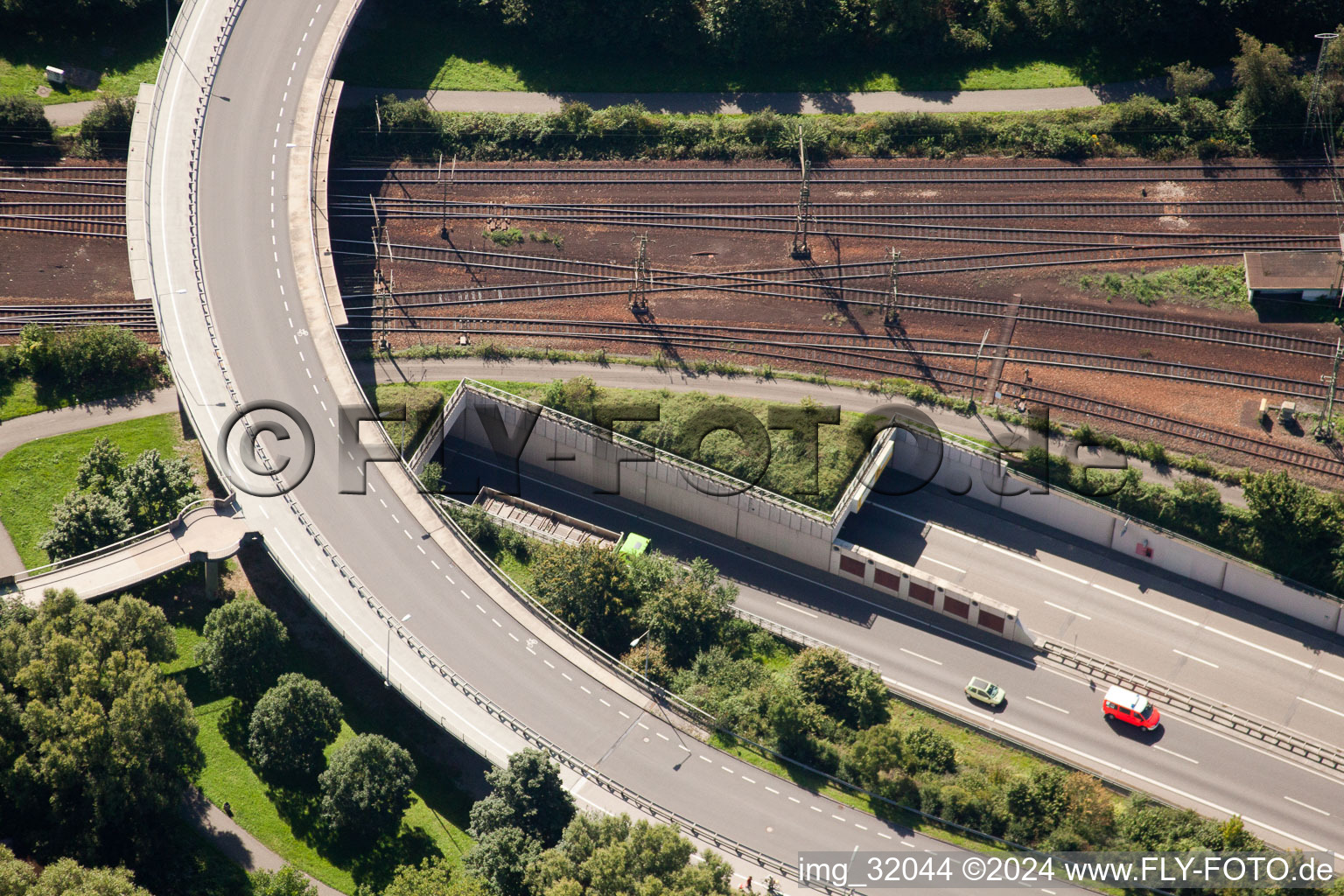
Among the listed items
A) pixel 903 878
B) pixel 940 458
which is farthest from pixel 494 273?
pixel 903 878

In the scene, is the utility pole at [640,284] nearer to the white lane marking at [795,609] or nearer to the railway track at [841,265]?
the railway track at [841,265]

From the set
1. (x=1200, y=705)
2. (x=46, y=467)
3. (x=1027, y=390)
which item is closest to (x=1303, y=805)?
(x=1200, y=705)

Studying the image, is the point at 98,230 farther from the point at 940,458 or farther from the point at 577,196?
the point at 940,458

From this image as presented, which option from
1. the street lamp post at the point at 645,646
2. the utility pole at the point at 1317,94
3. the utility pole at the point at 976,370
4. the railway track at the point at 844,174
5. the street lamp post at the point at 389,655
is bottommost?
the street lamp post at the point at 645,646

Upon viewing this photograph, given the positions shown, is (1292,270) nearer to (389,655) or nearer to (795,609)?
(795,609)

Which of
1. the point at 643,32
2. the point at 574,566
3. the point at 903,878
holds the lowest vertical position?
the point at 903,878

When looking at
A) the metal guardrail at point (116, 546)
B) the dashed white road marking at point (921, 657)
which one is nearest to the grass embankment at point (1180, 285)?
the dashed white road marking at point (921, 657)
